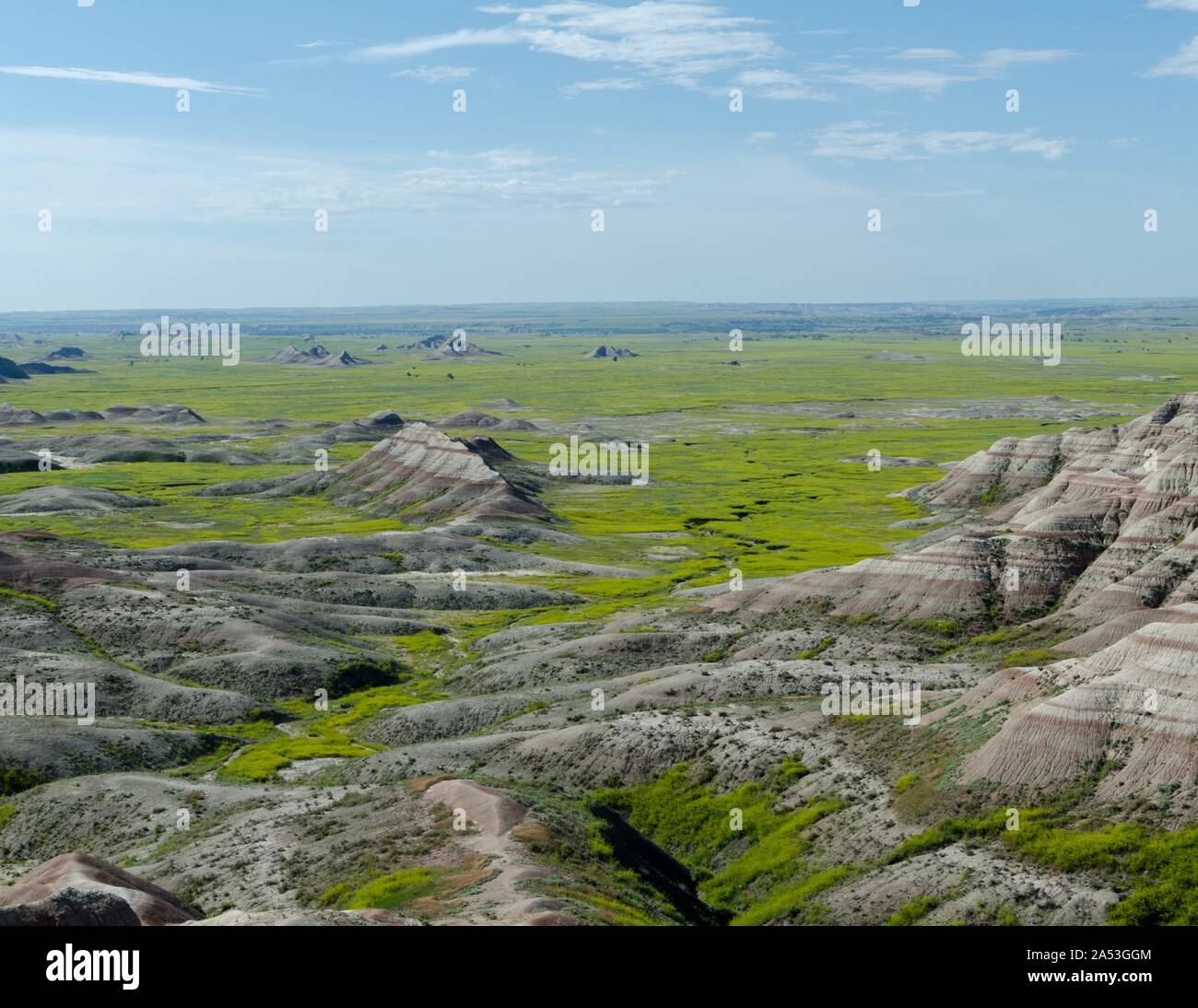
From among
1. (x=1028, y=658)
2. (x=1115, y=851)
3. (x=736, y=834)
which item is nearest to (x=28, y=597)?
(x=736, y=834)

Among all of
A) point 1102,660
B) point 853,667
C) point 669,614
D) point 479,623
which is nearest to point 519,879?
point 1102,660

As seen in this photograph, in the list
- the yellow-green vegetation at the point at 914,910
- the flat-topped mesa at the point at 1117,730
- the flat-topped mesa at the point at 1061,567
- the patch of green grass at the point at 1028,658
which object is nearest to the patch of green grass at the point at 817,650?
the flat-topped mesa at the point at 1061,567

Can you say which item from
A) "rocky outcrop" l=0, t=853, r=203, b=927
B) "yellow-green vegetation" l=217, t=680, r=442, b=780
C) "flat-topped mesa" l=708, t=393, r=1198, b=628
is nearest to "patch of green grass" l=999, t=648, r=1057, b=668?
"flat-topped mesa" l=708, t=393, r=1198, b=628

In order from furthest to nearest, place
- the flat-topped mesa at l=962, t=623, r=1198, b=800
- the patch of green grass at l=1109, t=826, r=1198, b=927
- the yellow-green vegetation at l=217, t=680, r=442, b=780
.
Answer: the yellow-green vegetation at l=217, t=680, r=442, b=780, the flat-topped mesa at l=962, t=623, r=1198, b=800, the patch of green grass at l=1109, t=826, r=1198, b=927

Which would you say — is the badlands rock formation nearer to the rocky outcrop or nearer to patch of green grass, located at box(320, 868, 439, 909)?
A: patch of green grass, located at box(320, 868, 439, 909)

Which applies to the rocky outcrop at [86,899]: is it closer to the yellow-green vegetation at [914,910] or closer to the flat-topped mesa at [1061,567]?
the yellow-green vegetation at [914,910]
